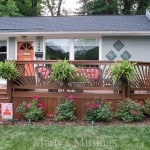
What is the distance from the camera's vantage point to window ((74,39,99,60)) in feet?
41.4

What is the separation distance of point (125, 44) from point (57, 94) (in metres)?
5.45

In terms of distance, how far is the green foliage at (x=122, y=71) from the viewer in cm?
733

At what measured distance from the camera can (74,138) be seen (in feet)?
19.2

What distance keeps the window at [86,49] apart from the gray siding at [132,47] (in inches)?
14.2

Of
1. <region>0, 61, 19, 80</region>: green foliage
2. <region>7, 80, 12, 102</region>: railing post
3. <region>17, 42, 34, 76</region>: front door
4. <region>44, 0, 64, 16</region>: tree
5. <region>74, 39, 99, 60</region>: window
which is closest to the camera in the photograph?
<region>0, 61, 19, 80</region>: green foliage

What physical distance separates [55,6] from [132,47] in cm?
2161

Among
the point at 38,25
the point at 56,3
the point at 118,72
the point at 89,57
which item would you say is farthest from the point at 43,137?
the point at 56,3

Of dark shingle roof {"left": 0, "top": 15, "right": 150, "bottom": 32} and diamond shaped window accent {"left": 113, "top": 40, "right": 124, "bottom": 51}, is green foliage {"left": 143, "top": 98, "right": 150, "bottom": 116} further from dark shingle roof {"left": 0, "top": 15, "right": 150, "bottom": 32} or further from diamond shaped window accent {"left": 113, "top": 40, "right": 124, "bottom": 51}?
dark shingle roof {"left": 0, "top": 15, "right": 150, "bottom": 32}

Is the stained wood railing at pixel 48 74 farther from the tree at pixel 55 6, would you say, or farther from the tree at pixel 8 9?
the tree at pixel 55 6

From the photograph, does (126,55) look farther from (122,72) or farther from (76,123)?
(76,123)

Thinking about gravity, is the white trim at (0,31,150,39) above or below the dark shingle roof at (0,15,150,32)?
below

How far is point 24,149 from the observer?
17.1ft

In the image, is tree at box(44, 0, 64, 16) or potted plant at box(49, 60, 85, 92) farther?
tree at box(44, 0, 64, 16)

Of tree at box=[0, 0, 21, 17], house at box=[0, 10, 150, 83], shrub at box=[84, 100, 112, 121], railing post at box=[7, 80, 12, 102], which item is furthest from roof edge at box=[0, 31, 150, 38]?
tree at box=[0, 0, 21, 17]
